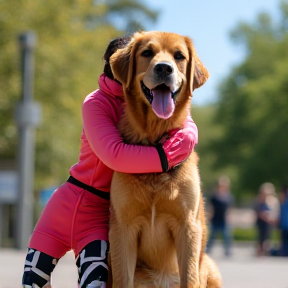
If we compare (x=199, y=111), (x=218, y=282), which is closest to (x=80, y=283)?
(x=218, y=282)

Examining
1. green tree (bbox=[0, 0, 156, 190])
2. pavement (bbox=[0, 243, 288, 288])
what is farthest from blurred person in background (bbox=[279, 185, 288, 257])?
green tree (bbox=[0, 0, 156, 190])

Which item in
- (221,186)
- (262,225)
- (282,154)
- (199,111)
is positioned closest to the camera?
(221,186)

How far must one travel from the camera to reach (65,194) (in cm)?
515

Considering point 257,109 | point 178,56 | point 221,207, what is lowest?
point 178,56

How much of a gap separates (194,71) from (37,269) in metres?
1.70

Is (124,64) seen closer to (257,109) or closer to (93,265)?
(93,265)

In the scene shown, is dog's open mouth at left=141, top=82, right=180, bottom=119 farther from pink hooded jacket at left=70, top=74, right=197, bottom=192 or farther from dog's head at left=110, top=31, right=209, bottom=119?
pink hooded jacket at left=70, top=74, right=197, bottom=192

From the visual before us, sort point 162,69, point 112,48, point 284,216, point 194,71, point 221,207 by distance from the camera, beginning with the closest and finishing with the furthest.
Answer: point 162,69
point 194,71
point 112,48
point 284,216
point 221,207

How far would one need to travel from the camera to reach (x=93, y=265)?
191 inches

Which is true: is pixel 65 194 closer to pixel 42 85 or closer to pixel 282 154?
pixel 42 85

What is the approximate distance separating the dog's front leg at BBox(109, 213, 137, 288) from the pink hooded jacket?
39 centimetres

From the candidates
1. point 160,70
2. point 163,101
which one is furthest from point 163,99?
point 160,70

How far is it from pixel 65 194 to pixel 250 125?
40.1 metres

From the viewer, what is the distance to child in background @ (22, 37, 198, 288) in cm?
480
